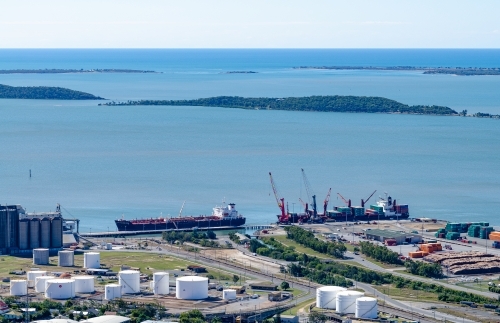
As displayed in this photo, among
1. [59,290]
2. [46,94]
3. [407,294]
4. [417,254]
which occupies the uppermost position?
[46,94]

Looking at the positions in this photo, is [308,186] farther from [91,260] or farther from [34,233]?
[91,260]

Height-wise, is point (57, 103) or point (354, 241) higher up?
point (57, 103)

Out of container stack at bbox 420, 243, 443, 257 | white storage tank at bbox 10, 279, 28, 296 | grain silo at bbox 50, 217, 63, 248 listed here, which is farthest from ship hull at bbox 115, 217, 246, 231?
white storage tank at bbox 10, 279, 28, 296

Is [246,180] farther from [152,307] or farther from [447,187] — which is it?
[152,307]

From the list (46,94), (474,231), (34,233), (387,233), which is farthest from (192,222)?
(46,94)

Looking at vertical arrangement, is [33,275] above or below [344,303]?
above

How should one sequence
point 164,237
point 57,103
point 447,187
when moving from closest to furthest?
1. point 164,237
2. point 447,187
3. point 57,103

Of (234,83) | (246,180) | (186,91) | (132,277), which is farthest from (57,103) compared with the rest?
(132,277)
